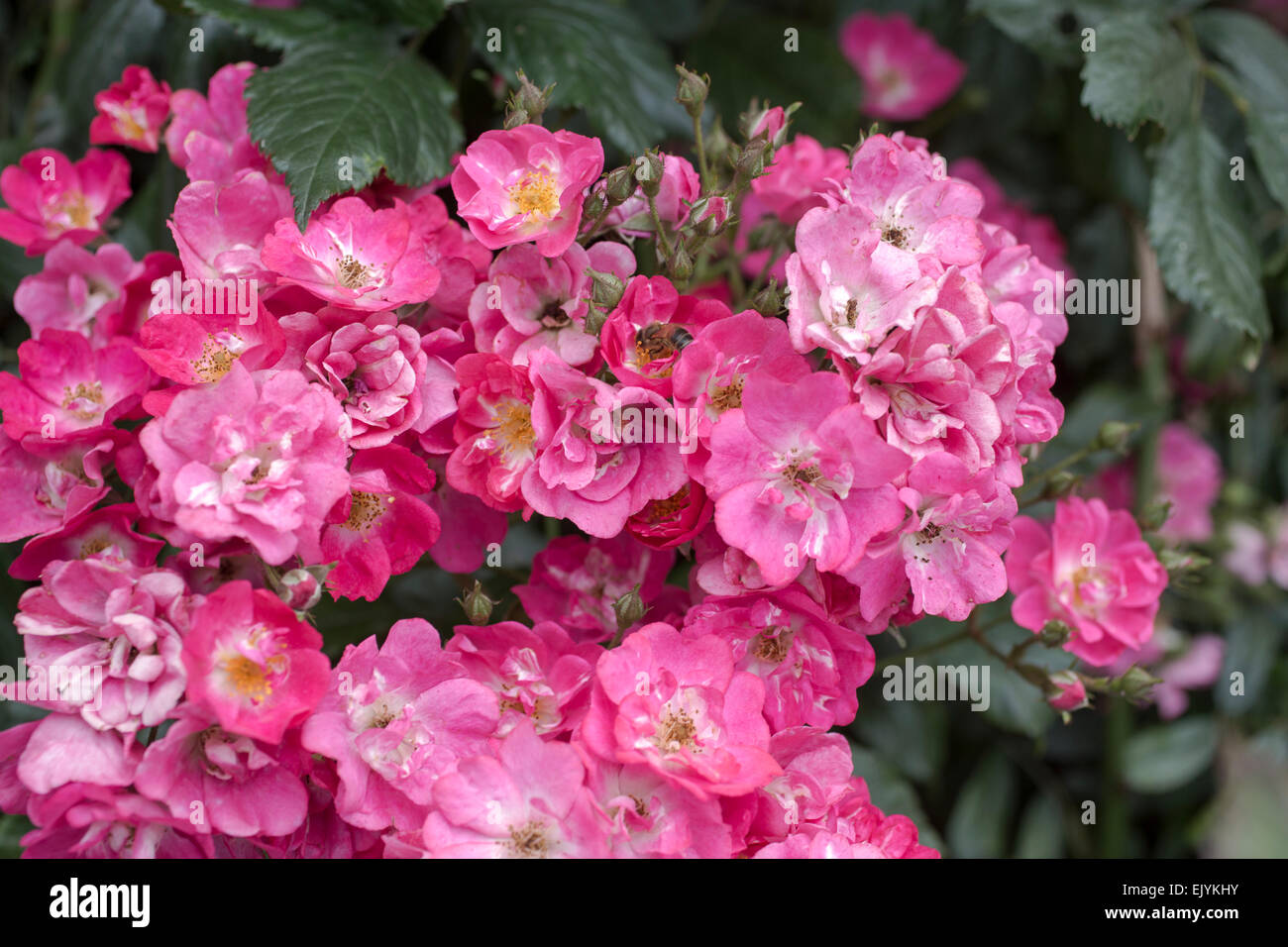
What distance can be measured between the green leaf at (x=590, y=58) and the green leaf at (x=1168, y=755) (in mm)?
1229

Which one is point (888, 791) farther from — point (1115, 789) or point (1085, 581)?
point (1115, 789)

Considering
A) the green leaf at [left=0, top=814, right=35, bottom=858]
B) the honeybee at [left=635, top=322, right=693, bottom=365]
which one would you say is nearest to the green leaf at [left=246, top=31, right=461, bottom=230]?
the honeybee at [left=635, top=322, right=693, bottom=365]

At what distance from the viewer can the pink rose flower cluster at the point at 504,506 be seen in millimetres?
713

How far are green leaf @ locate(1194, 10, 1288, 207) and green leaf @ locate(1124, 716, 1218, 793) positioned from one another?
3.01 ft

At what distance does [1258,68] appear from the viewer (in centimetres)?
135

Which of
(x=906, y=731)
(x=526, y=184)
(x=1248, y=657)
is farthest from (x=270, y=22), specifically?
(x=1248, y=657)

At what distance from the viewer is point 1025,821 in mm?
1634

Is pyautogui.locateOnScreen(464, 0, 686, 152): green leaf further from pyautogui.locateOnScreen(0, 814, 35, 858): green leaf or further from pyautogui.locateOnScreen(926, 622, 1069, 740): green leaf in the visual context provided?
pyautogui.locateOnScreen(0, 814, 35, 858): green leaf

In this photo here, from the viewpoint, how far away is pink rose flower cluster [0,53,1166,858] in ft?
2.34

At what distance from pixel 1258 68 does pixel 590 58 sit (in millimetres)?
913

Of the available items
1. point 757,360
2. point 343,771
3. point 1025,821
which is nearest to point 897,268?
point 757,360
